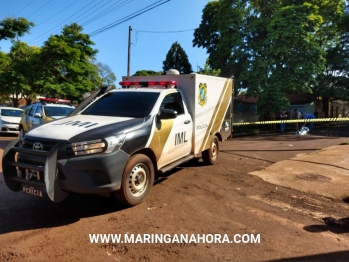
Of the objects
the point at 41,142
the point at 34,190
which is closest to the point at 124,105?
the point at 41,142

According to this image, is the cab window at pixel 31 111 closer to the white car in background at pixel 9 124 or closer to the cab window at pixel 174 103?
the white car in background at pixel 9 124

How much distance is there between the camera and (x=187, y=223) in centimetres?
396

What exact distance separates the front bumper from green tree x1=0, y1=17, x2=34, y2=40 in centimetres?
2256

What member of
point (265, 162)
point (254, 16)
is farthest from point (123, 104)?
point (254, 16)

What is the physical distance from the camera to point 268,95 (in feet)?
65.2

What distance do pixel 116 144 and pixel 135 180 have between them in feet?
2.52

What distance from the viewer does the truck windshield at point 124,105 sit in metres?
5.08

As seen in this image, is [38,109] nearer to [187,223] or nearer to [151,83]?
[151,83]

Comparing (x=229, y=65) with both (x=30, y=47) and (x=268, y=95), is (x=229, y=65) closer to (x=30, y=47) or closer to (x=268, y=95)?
(x=268, y=95)

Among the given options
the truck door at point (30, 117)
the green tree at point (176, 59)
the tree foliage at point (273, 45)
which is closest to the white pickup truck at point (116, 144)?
the truck door at point (30, 117)

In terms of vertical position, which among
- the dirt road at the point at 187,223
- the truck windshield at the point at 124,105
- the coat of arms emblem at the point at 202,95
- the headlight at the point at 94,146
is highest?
the coat of arms emblem at the point at 202,95

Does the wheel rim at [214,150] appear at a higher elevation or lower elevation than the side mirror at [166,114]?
lower

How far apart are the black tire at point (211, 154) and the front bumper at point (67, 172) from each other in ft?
12.6

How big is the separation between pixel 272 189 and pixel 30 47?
27931 mm
